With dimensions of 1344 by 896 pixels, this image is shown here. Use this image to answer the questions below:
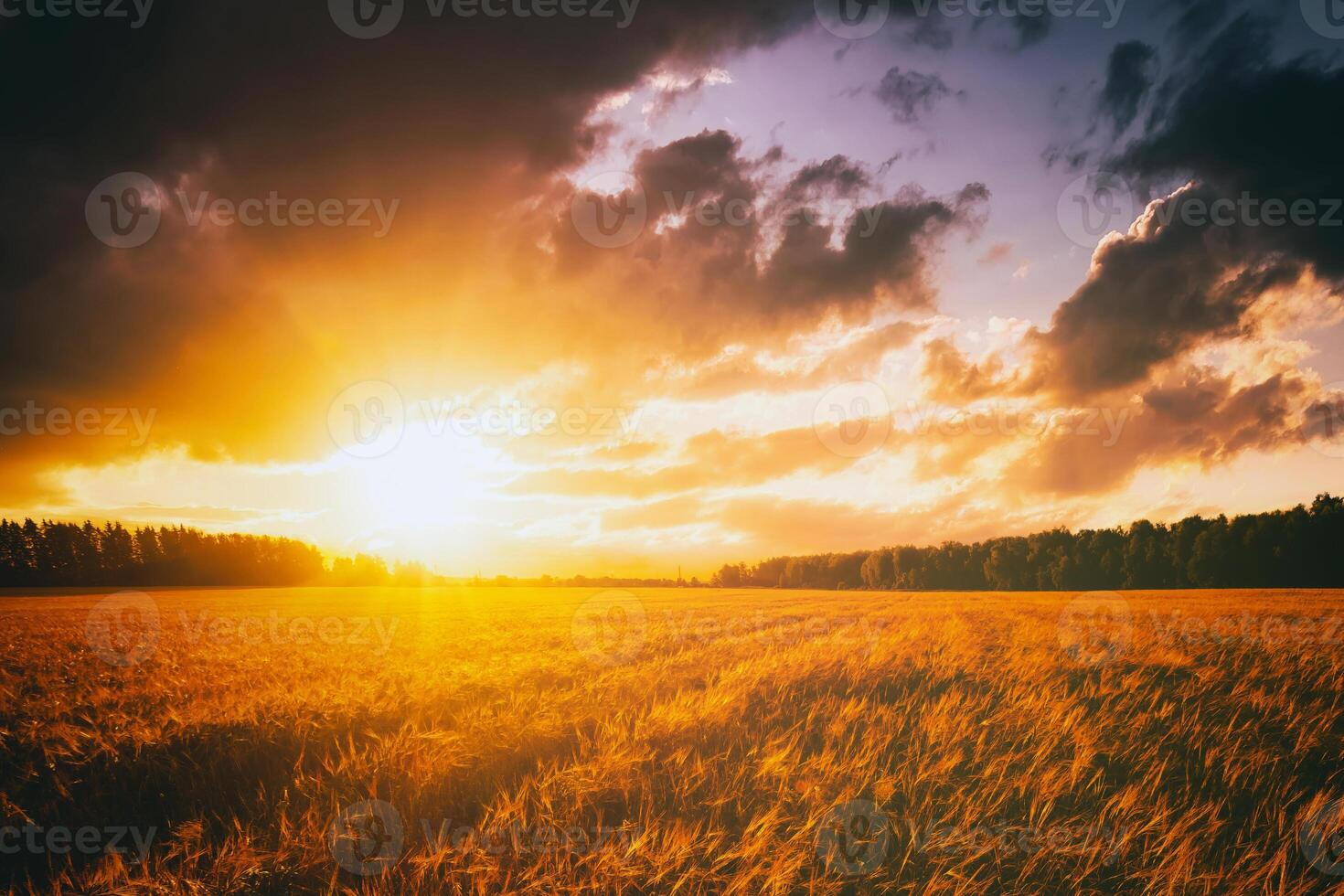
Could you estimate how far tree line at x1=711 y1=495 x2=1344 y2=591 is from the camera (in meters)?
66.9

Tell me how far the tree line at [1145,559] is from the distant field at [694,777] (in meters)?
94.7

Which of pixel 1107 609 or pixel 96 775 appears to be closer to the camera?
pixel 96 775

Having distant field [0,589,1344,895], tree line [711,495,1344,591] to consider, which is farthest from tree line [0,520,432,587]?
tree line [711,495,1344,591]

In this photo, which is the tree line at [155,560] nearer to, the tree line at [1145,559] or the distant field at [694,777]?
the distant field at [694,777]

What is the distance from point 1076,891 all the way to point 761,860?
217 centimetres

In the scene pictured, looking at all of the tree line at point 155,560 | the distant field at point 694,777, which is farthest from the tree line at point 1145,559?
the tree line at point 155,560

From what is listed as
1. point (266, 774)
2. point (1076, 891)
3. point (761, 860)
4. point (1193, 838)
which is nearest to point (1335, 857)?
point (1193, 838)

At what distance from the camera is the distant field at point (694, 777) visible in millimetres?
3441

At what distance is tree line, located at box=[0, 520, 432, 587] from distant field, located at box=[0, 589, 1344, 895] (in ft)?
331

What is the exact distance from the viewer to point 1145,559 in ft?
260

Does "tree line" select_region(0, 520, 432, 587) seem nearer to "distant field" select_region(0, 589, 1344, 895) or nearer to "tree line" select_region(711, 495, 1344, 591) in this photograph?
"distant field" select_region(0, 589, 1344, 895)

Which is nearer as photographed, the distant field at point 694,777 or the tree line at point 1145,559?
the distant field at point 694,777

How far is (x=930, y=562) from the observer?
340 ft

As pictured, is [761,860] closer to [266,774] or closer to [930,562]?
[266,774]
